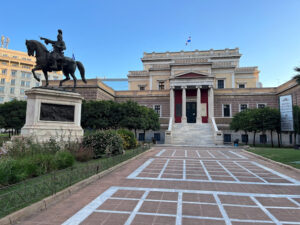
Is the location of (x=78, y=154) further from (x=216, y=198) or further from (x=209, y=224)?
(x=209, y=224)

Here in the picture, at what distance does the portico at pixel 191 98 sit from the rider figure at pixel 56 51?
26.0 meters

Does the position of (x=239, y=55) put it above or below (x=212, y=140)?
above

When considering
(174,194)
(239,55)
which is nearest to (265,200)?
(174,194)

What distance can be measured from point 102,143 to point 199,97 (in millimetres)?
27390

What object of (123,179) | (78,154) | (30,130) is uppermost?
(30,130)

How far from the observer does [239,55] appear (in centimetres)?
4731

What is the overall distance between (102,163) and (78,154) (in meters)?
1.80

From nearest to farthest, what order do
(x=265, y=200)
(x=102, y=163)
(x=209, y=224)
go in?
(x=209, y=224), (x=265, y=200), (x=102, y=163)

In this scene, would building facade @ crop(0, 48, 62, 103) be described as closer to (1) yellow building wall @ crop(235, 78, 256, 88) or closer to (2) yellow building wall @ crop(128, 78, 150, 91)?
(2) yellow building wall @ crop(128, 78, 150, 91)

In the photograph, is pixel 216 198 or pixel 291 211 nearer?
pixel 291 211

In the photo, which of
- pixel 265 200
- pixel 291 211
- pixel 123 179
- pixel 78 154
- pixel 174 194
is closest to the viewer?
pixel 291 211

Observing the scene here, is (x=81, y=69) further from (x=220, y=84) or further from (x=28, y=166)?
(x=220, y=84)

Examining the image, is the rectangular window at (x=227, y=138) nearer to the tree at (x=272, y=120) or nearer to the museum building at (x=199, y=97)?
the museum building at (x=199, y=97)

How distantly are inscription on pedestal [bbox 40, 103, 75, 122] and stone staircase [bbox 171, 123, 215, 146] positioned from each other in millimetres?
19639
